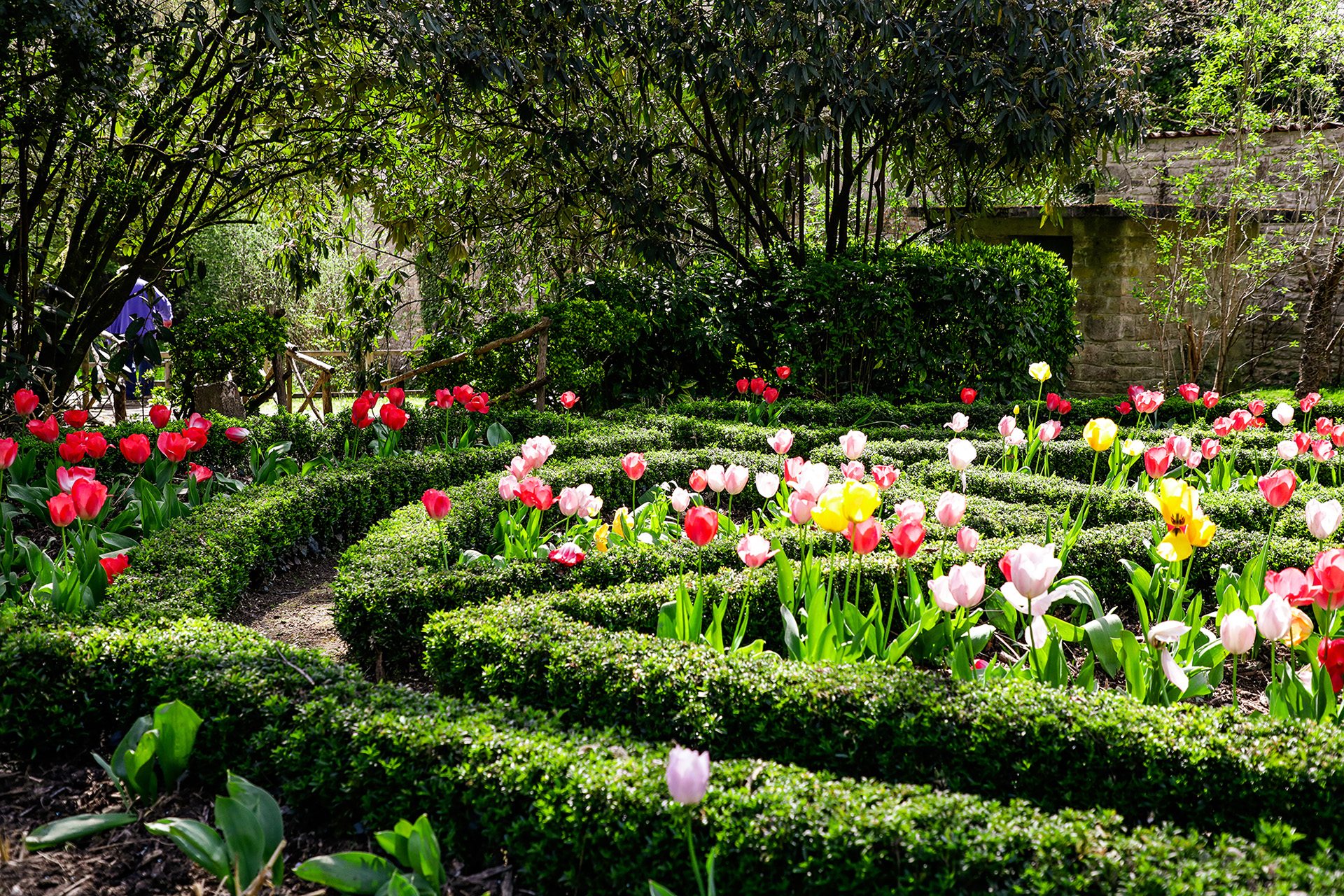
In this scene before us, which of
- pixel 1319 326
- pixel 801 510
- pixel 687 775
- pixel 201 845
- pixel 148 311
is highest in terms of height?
pixel 148 311

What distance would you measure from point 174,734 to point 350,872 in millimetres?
634

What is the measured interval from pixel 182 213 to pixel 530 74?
282 cm

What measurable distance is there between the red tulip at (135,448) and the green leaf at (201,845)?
2432mm

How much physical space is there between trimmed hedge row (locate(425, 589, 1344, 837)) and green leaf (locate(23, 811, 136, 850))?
0.91 metres

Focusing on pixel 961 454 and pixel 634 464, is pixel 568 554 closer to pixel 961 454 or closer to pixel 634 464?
pixel 634 464

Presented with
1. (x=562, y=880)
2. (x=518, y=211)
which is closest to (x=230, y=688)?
(x=562, y=880)

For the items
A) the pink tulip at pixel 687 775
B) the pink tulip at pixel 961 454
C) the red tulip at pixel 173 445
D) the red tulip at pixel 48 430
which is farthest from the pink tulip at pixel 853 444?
the red tulip at pixel 48 430

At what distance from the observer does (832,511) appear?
228 centimetres

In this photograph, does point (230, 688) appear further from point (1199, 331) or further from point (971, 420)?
point (1199, 331)

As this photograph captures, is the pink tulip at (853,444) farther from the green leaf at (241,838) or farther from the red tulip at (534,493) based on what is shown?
the green leaf at (241,838)

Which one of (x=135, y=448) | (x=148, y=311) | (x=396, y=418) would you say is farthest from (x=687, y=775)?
(x=148, y=311)

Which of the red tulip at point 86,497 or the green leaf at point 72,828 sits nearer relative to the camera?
the green leaf at point 72,828

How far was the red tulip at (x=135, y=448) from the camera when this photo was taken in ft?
12.2

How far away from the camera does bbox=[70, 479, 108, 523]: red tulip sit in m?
2.81
